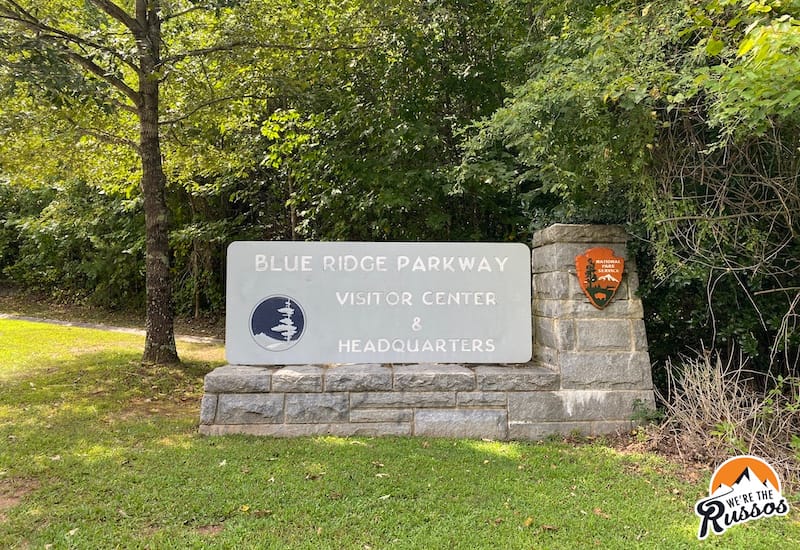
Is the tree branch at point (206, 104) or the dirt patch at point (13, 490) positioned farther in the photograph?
the tree branch at point (206, 104)

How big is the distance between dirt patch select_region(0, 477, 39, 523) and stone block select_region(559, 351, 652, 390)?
12.0 ft

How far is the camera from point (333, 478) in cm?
332

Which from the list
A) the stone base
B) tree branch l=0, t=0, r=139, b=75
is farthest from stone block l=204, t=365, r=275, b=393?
tree branch l=0, t=0, r=139, b=75

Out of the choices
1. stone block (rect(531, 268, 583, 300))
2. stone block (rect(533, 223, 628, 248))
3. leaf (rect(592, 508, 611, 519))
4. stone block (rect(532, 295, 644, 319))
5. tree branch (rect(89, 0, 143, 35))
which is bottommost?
leaf (rect(592, 508, 611, 519))

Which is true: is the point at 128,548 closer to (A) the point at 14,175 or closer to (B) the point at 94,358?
(B) the point at 94,358

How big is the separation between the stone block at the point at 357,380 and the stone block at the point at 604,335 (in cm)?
155

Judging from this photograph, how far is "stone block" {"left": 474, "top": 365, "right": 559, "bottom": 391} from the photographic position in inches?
166

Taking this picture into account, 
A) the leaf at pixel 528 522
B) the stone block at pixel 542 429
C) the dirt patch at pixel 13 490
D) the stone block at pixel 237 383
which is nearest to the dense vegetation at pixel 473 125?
the stone block at pixel 542 429

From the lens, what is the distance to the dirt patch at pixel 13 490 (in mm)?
2996

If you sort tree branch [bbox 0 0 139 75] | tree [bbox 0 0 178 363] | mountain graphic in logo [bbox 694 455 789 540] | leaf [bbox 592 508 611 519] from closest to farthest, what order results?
mountain graphic in logo [bbox 694 455 789 540], leaf [bbox 592 508 611 519], tree branch [bbox 0 0 139 75], tree [bbox 0 0 178 363]

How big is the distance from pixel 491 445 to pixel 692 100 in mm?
2893

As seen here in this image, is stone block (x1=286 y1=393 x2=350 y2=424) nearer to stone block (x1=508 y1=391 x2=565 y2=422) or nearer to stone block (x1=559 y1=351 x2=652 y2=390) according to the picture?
stone block (x1=508 y1=391 x2=565 y2=422)

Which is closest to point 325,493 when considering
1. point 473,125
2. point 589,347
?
point 589,347

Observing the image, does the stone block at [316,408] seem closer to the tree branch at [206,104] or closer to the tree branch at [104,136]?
the tree branch at [104,136]
